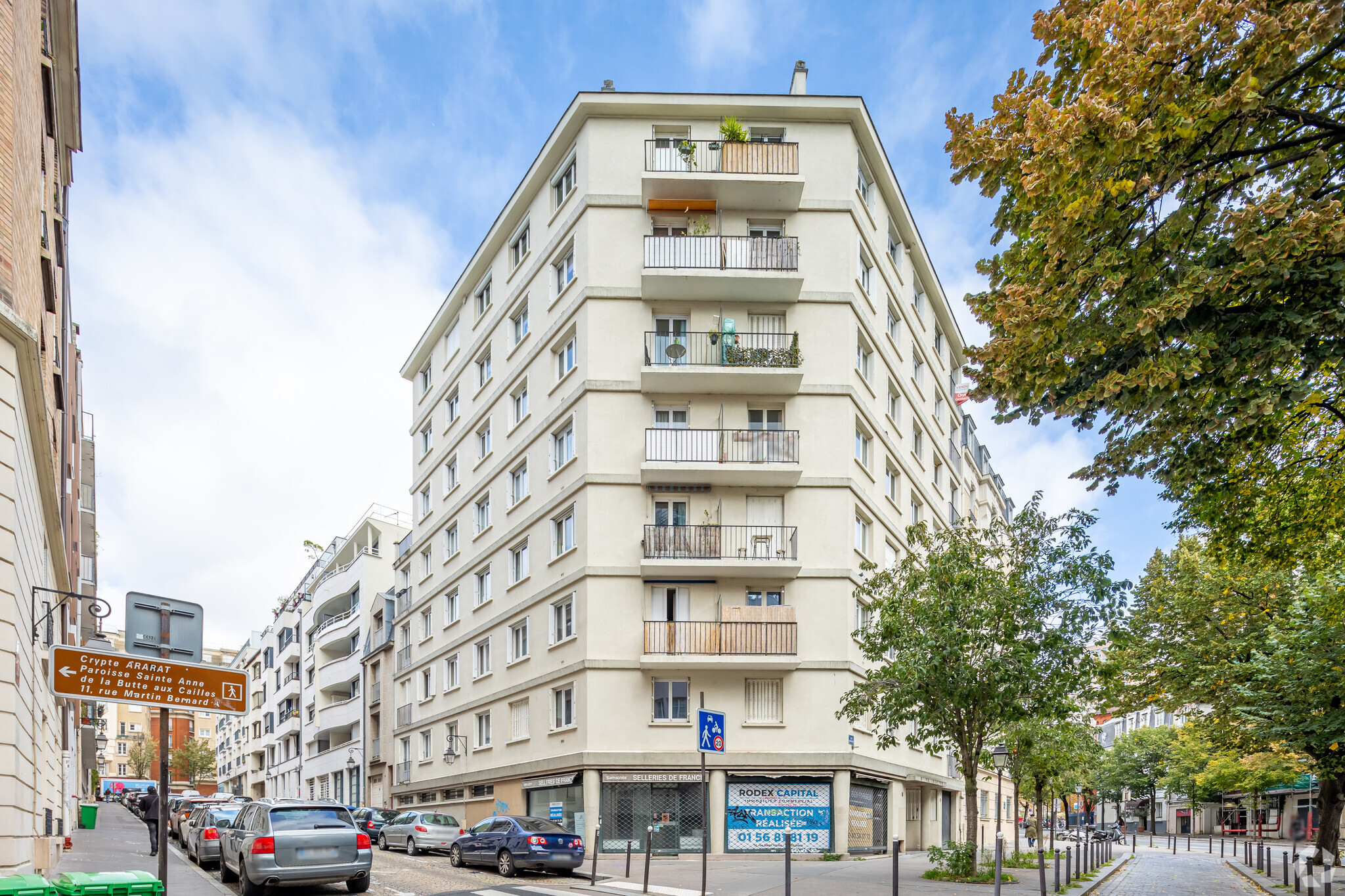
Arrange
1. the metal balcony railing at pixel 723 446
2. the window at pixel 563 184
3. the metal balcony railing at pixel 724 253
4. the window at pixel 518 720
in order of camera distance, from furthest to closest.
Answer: the window at pixel 563 184, the window at pixel 518 720, the metal balcony railing at pixel 724 253, the metal balcony railing at pixel 723 446

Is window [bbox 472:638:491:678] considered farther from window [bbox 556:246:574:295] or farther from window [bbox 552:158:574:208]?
window [bbox 552:158:574:208]

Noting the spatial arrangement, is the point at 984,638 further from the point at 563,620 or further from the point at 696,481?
the point at 563,620

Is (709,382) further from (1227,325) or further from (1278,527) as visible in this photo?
(1227,325)

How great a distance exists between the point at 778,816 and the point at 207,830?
12.8 meters

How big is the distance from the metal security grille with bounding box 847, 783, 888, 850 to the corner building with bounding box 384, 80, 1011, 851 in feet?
0.32

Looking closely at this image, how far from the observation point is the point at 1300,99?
9484 mm

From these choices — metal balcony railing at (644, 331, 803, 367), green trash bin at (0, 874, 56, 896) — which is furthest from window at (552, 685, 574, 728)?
green trash bin at (0, 874, 56, 896)

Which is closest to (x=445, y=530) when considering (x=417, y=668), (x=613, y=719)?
(x=417, y=668)

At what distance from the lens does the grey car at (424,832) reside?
26.4m

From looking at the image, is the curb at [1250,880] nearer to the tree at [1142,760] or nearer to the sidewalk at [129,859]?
the sidewalk at [129,859]

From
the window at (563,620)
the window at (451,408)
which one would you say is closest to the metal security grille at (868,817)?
the window at (563,620)

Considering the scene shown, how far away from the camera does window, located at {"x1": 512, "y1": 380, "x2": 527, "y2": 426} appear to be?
104 feet

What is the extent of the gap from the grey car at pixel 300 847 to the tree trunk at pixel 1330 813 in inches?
920

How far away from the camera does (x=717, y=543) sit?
992 inches
